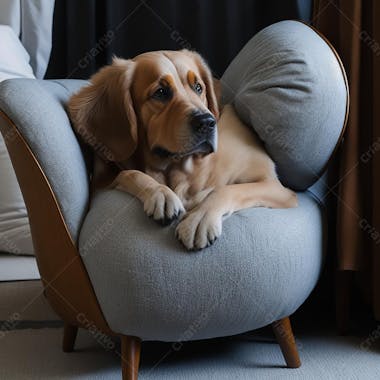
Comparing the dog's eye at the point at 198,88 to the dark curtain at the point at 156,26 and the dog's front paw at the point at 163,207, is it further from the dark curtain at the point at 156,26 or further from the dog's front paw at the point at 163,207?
the dark curtain at the point at 156,26

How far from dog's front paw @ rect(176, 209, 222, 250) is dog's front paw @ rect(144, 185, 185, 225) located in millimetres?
27

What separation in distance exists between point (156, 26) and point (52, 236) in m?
1.37

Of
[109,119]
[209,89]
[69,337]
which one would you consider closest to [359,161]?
[209,89]

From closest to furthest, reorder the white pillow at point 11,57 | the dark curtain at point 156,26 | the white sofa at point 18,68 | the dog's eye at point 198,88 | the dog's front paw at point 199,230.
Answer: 1. the dog's front paw at point 199,230
2. the dog's eye at point 198,88
3. the white sofa at point 18,68
4. the white pillow at point 11,57
5. the dark curtain at point 156,26

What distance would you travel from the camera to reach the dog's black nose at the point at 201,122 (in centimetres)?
135

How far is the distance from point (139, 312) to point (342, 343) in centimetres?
64

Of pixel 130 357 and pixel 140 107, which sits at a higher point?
pixel 140 107

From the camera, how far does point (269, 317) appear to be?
133 centimetres

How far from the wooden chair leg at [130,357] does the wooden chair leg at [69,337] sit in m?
0.30

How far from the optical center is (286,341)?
56.6 inches

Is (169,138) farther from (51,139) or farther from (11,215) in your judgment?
(11,215)

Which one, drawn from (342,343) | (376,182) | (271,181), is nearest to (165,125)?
(271,181)

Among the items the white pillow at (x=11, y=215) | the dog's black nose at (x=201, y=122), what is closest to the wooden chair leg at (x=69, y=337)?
the white pillow at (x=11, y=215)

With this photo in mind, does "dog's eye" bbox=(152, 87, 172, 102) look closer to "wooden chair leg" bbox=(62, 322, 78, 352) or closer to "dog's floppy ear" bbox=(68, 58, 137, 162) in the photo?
"dog's floppy ear" bbox=(68, 58, 137, 162)
